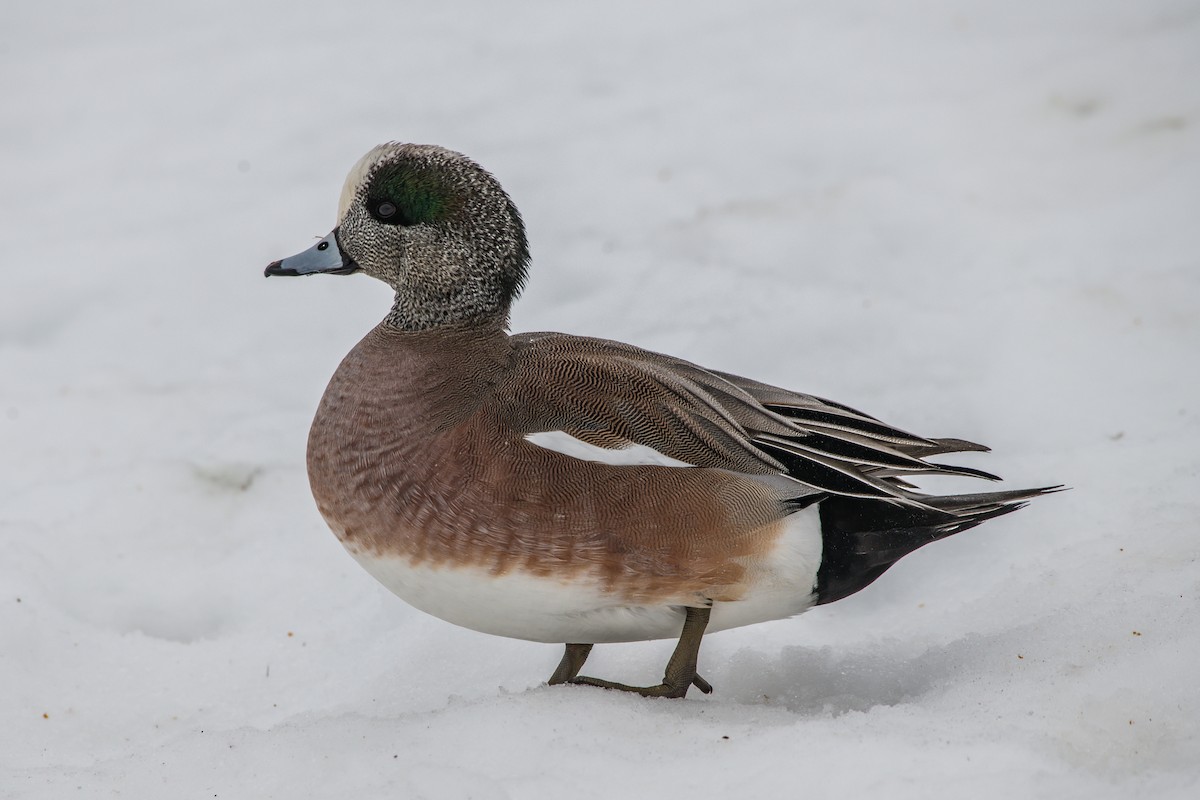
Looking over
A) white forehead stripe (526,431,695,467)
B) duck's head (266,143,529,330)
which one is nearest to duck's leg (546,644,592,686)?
white forehead stripe (526,431,695,467)

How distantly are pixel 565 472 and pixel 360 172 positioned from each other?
35.8 inches

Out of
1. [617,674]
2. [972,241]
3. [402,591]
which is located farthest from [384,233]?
[972,241]

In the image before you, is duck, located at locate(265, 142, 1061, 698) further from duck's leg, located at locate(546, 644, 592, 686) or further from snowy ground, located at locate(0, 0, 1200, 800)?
snowy ground, located at locate(0, 0, 1200, 800)

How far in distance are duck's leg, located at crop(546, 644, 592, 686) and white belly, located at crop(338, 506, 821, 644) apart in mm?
220

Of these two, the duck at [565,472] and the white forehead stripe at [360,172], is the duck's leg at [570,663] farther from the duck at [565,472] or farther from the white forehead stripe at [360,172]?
the white forehead stripe at [360,172]

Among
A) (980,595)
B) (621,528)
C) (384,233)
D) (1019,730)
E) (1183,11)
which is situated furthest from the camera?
(1183,11)

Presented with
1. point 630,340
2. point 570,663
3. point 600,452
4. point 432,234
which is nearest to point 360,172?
point 432,234

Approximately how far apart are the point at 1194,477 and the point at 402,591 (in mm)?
2134

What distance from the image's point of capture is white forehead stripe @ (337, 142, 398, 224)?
118 inches

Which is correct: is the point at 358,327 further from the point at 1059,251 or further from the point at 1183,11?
the point at 1183,11

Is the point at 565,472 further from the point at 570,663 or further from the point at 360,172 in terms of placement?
the point at 360,172

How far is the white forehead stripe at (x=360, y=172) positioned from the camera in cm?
300

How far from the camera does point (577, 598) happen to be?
264cm

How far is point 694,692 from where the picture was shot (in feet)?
10.1
